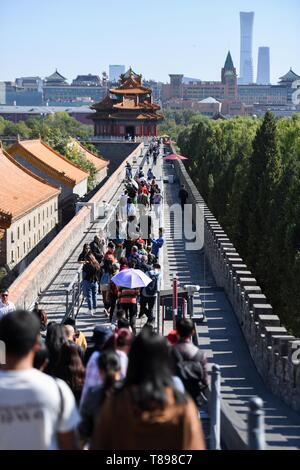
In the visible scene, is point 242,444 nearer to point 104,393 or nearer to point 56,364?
point 56,364

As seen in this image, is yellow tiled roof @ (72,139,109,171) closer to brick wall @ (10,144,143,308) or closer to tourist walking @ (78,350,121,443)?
brick wall @ (10,144,143,308)

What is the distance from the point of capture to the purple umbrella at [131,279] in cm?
1344

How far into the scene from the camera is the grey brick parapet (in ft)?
38.0

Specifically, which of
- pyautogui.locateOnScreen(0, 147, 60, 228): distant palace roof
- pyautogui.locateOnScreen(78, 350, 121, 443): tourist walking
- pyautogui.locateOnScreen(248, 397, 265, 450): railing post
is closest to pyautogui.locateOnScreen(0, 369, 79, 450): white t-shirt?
pyautogui.locateOnScreen(78, 350, 121, 443): tourist walking

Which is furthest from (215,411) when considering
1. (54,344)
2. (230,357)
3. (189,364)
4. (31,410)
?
(230,357)

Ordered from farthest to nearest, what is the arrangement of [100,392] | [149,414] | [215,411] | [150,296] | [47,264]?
[47,264] < [150,296] < [215,411] < [100,392] < [149,414]

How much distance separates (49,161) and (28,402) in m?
55.0

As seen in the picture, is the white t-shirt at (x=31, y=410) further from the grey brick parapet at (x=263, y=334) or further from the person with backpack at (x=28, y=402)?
the grey brick parapet at (x=263, y=334)

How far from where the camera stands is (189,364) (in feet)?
25.2

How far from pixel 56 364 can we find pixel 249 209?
24.7 metres

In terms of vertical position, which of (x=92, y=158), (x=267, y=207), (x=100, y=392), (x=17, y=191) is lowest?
(x=92, y=158)

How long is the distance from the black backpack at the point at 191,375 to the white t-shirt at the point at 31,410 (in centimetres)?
256

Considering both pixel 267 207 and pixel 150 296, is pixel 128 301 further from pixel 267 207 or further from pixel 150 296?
pixel 267 207

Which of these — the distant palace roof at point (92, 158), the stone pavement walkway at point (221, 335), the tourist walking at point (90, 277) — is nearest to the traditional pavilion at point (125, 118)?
the distant palace roof at point (92, 158)
